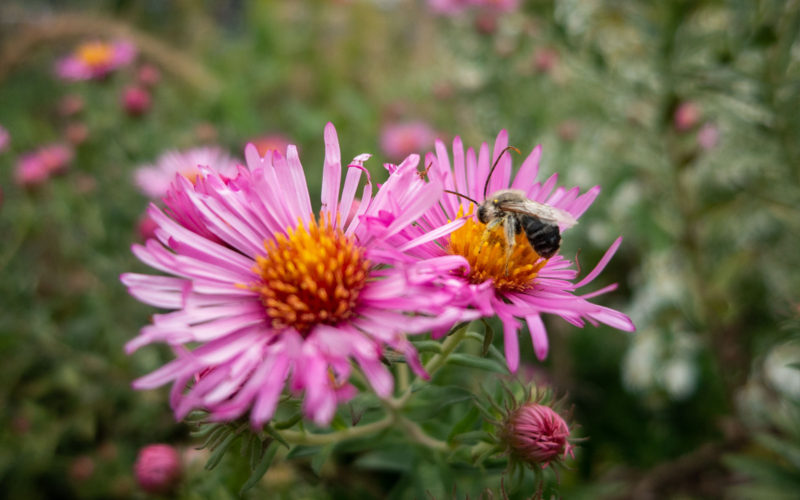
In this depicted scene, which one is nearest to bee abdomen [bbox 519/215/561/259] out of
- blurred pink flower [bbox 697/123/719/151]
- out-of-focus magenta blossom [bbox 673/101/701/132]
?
out-of-focus magenta blossom [bbox 673/101/701/132]

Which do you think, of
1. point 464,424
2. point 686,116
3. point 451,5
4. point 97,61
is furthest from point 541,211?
point 97,61

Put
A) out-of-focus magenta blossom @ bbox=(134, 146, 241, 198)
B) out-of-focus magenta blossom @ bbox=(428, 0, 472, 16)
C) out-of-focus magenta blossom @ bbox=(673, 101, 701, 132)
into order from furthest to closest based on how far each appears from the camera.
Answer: out-of-focus magenta blossom @ bbox=(428, 0, 472, 16) < out-of-focus magenta blossom @ bbox=(134, 146, 241, 198) < out-of-focus magenta blossom @ bbox=(673, 101, 701, 132)

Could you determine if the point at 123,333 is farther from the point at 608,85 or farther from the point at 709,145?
the point at 709,145

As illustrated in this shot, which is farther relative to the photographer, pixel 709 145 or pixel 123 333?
pixel 709 145

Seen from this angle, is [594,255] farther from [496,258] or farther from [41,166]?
[41,166]

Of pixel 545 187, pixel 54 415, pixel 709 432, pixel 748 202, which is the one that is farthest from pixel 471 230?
pixel 54 415

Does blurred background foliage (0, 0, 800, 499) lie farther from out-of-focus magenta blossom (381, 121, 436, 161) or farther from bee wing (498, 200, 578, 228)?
bee wing (498, 200, 578, 228)
